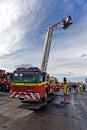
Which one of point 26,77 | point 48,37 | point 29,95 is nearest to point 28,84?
point 26,77

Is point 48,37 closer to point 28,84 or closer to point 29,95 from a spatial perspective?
point 28,84

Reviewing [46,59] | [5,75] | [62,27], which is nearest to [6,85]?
[5,75]

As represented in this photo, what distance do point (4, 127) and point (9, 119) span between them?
5.62 feet

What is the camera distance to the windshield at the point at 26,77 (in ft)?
51.7

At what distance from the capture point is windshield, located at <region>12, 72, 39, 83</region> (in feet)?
51.7

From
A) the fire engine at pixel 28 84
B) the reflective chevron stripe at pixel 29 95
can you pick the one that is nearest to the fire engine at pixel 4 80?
the fire engine at pixel 28 84

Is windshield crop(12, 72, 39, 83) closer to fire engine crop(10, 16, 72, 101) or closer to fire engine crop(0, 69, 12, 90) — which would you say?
fire engine crop(10, 16, 72, 101)

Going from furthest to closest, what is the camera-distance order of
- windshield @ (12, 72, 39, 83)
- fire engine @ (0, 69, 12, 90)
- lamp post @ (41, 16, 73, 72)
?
1. fire engine @ (0, 69, 12, 90)
2. lamp post @ (41, 16, 73, 72)
3. windshield @ (12, 72, 39, 83)

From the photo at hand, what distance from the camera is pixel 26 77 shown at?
52.4ft

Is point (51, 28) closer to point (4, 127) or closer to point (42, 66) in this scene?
point (42, 66)

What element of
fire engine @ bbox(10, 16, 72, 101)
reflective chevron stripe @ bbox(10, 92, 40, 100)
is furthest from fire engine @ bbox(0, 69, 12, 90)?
reflective chevron stripe @ bbox(10, 92, 40, 100)

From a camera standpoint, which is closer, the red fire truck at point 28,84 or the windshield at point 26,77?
the red fire truck at point 28,84

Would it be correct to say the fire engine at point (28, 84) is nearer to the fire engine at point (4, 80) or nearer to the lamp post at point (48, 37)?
the lamp post at point (48, 37)

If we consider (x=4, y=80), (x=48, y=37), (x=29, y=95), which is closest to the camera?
(x=29, y=95)
